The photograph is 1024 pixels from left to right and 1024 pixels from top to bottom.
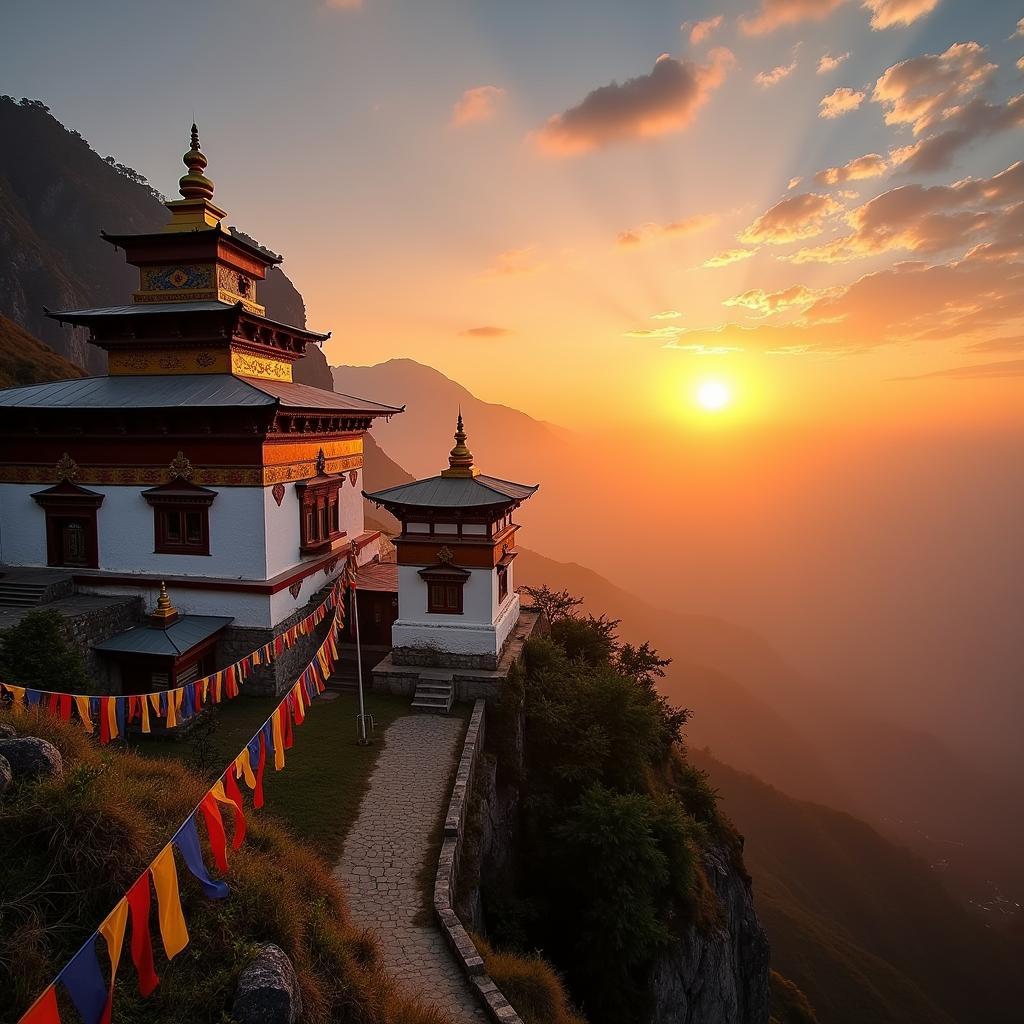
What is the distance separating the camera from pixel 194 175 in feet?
65.2

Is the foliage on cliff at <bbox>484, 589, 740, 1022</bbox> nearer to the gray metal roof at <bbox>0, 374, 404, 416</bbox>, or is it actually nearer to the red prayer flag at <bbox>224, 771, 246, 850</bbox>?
the red prayer flag at <bbox>224, 771, 246, 850</bbox>

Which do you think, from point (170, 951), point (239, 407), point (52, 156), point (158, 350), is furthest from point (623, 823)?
point (52, 156)

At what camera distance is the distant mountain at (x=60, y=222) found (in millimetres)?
79188

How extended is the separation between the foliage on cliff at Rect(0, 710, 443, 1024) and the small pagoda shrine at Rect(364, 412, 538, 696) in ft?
30.1

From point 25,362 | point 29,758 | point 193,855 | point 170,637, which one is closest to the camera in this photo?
point 193,855

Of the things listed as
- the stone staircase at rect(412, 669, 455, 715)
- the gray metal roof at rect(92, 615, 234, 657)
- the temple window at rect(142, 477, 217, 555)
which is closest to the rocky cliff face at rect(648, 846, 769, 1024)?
the stone staircase at rect(412, 669, 455, 715)

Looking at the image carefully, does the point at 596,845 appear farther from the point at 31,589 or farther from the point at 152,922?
the point at 31,589

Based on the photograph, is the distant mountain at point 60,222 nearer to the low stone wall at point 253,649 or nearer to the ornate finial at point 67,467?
the ornate finial at point 67,467

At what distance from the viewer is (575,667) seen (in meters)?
19.2

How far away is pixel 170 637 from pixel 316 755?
5191 mm

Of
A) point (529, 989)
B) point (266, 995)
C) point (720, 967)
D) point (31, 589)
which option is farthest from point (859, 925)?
point (266, 995)

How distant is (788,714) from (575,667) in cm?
12430

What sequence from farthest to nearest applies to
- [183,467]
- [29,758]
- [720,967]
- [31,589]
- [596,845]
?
[183,467] < [720,967] < [31,589] < [596,845] < [29,758]

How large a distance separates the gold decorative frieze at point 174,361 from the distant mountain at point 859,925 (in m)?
43.0
